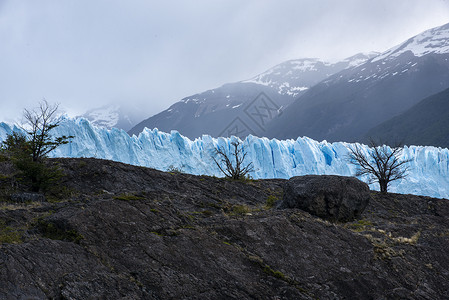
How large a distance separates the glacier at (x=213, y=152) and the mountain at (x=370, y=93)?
8413 cm

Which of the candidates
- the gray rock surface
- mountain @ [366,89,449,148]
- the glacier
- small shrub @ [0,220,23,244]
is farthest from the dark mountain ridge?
small shrub @ [0,220,23,244]

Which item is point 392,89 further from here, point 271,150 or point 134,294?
point 134,294

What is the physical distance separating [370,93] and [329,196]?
6743 inches

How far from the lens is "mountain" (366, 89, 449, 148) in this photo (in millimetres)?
106375

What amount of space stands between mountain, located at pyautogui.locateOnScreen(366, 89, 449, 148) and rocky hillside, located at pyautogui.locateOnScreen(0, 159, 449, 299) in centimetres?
10651

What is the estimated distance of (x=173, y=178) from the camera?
16.6 metres

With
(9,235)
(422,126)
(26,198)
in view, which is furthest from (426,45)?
(9,235)

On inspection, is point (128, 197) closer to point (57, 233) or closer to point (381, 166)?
point (57, 233)

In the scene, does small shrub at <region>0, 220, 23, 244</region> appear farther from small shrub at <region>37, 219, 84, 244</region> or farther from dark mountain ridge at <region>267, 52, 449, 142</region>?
dark mountain ridge at <region>267, 52, 449, 142</region>

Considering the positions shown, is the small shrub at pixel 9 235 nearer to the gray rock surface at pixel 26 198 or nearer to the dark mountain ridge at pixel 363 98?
the gray rock surface at pixel 26 198

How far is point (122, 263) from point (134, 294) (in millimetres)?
767

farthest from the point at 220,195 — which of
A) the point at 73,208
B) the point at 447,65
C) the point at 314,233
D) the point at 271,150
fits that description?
the point at 447,65

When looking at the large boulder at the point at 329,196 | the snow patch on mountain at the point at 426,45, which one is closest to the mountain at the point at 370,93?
the snow patch on mountain at the point at 426,45

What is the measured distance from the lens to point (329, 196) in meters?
11.7
